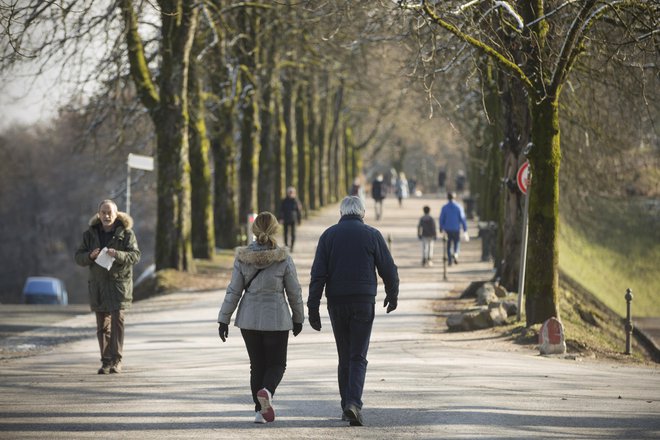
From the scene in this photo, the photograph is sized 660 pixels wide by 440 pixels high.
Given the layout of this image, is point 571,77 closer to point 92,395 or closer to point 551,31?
point 551,31

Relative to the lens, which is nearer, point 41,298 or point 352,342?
point 352,342

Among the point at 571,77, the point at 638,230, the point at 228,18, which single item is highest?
the point at 228,18

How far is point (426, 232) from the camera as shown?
109 feet

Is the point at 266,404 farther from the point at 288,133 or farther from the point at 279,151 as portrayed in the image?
the point at 288,133

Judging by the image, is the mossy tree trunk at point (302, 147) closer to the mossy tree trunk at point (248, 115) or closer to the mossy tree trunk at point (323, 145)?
the mossy tree trunk at point (323, 145)

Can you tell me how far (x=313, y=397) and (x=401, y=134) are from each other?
257 feet

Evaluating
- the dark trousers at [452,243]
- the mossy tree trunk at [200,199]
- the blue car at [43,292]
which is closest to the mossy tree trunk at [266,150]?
the mossy tree trunk at [200,199]

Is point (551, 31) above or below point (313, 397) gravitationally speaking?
above

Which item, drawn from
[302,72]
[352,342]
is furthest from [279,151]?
[352,342]

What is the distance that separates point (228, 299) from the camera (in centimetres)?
1037

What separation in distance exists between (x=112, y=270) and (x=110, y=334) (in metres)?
0.76

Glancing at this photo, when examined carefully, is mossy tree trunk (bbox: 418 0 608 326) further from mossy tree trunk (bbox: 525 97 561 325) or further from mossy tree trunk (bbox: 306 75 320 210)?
mossy tree trunk (bbox: 306 75 320 210)

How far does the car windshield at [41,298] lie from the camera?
5078 centimetres

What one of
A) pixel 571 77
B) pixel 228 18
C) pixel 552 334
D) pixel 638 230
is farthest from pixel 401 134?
pixel 552 334
